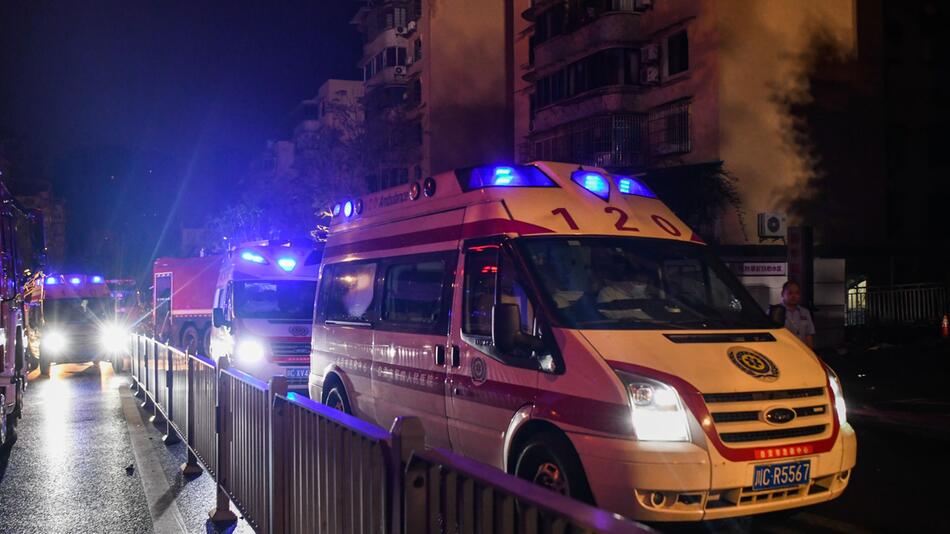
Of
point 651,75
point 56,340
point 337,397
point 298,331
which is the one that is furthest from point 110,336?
point 651,75

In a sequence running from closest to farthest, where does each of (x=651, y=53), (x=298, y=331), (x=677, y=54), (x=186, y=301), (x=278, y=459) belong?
(x=278, y=459)
(x=298, y=331)
(x=186, y=301)
(x=677, y=54)
(x=651, y=53)

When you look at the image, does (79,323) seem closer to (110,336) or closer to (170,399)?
(110,336)

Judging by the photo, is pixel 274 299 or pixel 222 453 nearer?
pixel 222 453

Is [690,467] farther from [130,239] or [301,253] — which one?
[130,239]

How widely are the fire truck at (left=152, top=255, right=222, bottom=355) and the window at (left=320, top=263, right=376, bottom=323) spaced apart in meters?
16.6

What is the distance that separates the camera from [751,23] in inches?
1091

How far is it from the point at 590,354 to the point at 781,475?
135cm

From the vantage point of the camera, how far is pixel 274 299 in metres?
14.5

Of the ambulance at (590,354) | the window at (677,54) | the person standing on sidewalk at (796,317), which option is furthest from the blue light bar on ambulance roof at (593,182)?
the window at (677,54)

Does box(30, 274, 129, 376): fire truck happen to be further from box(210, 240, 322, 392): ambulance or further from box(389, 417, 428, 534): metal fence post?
box(389, 417, 428, 534): metal fence post

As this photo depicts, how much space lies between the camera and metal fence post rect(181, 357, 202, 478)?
314 inches

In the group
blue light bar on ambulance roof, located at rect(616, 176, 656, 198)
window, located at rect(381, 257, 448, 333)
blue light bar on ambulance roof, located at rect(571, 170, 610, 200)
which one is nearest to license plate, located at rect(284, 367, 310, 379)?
window, located at rect(381, 257, 448, 333)

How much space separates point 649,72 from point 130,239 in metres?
47.7

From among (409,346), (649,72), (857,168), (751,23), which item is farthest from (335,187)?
(409,346)
